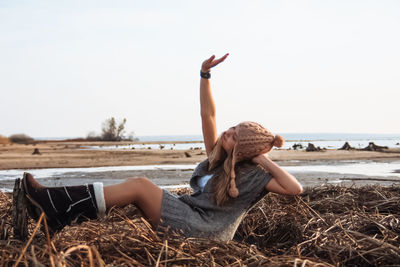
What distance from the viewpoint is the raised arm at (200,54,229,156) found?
3467 millimetres

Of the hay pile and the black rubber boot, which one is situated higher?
the black rubber boot

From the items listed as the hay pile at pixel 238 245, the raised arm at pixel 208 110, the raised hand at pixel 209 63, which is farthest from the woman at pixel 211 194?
the raised hand at pixel 209 63

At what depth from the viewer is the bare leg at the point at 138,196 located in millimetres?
2832

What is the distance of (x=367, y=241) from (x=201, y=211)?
108cm

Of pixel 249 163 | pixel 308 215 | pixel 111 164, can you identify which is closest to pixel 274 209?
pixel 308 215

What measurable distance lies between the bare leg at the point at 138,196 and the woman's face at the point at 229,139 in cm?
55

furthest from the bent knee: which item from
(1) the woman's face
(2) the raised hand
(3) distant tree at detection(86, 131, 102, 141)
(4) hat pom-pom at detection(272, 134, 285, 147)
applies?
(3) distant tree at detection(86, 131, 102, 141)

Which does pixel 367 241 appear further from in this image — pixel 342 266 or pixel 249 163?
pixel 249 163

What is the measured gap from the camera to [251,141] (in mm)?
2949

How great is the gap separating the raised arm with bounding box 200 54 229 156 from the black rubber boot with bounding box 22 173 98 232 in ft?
3.46

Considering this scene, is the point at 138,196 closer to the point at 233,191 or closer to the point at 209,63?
the point at 233,191

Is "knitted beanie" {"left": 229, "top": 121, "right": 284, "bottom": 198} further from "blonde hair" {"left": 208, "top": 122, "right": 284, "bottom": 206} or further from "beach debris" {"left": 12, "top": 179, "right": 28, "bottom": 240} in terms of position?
"beach debris" {"left": 12, "top": 179, "right": 28, "bottom": 240}

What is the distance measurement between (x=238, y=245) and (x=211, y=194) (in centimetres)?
44

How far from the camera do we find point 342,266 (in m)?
2.43
